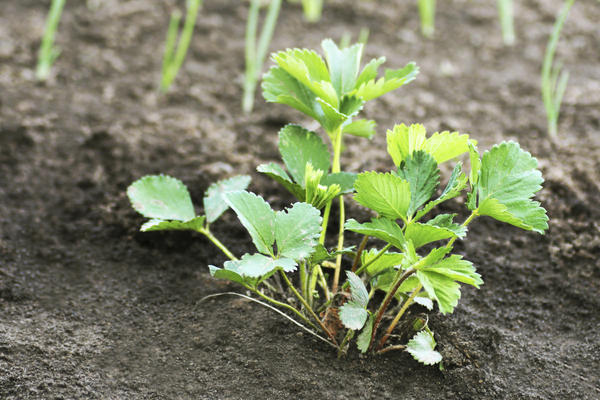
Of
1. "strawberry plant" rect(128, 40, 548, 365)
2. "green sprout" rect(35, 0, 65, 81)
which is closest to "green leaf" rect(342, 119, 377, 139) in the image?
"strawberry plant" rect(128, 40, 548, 365)

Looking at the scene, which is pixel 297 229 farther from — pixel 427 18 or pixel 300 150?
pixel 427 18

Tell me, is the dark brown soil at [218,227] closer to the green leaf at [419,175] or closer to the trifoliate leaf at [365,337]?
the trifoliate leaf at [365,337]

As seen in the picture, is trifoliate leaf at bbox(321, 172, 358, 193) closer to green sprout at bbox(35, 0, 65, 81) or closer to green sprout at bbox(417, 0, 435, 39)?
green sprout at bbox(35, 0, 65, 81)

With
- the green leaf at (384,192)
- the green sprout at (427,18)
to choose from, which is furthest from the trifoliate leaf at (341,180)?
the green sprout at (427,18)

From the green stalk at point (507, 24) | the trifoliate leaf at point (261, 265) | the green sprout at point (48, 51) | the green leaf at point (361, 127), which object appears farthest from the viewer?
the green stalk at point (507, 24)

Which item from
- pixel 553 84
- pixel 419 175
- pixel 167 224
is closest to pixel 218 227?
pixel 167 224

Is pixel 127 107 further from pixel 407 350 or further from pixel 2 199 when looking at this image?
pixel 407 350
